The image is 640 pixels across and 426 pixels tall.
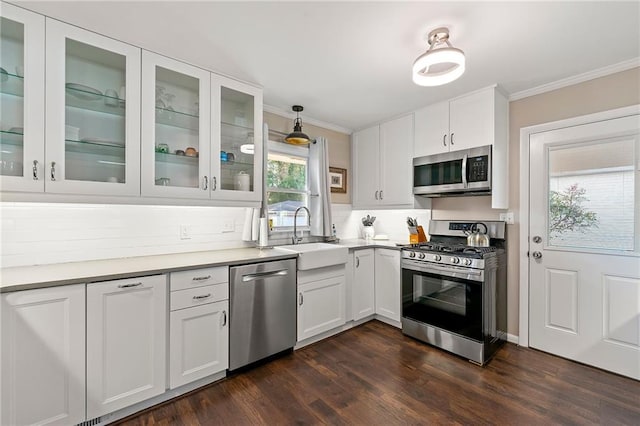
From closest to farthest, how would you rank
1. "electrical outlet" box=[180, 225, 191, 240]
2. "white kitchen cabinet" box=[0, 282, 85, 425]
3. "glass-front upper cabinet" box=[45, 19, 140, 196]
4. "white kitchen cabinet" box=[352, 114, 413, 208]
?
"white kitchen cabinet" box=[0, 282, 85, 425] < "glass-front upper cabinet" box=[45, 19, 140, 196] < "electrical outlet" box=[180, 225, 191, 240] < "white kitchen cabinet" box=[352, 114, 413, 208]

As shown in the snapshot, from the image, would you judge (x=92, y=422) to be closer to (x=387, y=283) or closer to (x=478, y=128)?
(x=387, y=283)

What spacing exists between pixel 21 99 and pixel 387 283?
3.35 metres

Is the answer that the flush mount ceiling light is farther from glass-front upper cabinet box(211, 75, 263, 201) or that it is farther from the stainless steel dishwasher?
the stainless steel dishwasher

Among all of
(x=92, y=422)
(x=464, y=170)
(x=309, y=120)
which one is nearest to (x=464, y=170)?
(x=464, y=170)

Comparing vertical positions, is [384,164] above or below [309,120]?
below

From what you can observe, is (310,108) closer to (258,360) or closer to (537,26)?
(537,26)

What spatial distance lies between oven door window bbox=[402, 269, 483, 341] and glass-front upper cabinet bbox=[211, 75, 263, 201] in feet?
6.08

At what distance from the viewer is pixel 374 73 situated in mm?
2355

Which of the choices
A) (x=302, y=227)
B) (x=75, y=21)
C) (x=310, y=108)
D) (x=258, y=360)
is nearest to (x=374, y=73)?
(x=310, y=108)

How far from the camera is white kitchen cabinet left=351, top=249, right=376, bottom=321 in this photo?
3123 mm

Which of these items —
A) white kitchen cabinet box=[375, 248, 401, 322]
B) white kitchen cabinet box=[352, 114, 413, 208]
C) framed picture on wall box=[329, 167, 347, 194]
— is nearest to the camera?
white kitchen cabinet box=[375, 248, 401, 322]

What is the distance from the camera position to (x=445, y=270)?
8.54 feet

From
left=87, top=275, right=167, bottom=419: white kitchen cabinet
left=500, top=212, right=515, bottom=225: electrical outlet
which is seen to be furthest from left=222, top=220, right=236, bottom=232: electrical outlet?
left=500, top=212, right=515, bottom=225: electrical outlet

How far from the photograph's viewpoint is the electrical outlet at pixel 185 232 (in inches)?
97.9
